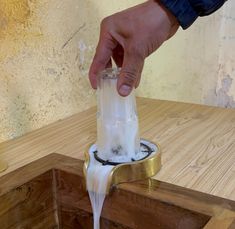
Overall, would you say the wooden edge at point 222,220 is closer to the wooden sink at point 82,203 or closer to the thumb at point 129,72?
the wooden sink at point 82,203

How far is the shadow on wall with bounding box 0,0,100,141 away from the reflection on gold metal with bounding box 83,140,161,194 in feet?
0.95

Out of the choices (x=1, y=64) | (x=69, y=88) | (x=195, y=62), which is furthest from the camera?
(x=195, y=62)

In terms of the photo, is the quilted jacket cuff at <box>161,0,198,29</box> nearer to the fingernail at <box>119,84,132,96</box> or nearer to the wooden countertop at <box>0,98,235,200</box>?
the fingernail at <box>119,84,132,96</box>

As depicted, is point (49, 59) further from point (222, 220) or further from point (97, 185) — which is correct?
point (222, 220)

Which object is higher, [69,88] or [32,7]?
[32,7]

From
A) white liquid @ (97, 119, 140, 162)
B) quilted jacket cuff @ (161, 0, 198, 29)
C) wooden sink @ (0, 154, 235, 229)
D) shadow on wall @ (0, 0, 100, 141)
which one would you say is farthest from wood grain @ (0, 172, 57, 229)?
quilted jacket cuff @ (161, 0, 198, 29)

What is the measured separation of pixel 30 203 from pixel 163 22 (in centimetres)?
37

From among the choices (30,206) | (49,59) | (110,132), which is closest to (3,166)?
(30,206)

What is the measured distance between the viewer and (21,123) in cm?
85

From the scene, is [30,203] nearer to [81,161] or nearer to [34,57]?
[81,161]

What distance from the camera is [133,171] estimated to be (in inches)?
23.5

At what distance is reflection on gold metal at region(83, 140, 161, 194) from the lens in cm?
58

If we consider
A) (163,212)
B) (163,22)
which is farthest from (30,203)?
(163,22)

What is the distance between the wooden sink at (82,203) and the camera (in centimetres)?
52
